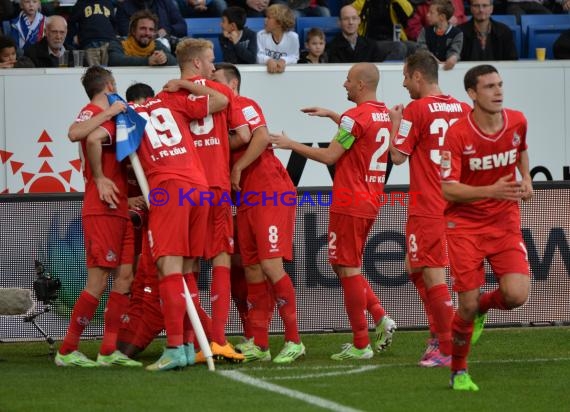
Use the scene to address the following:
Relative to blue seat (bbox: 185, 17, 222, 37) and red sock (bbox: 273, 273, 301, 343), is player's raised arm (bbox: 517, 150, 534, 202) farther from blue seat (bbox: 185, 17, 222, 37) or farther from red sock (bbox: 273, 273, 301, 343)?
blue seat (bbox: 185, 17, 222, 37)

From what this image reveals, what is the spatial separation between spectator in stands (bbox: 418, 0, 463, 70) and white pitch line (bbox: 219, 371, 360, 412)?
689cm

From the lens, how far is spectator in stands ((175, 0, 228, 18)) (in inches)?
630

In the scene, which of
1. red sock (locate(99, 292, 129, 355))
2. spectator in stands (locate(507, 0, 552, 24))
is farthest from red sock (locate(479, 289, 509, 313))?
spectator in stands (locate(507, 0, 552, 24))

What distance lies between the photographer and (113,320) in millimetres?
9250

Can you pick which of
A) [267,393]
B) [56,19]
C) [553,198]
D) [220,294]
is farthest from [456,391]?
[56,19]

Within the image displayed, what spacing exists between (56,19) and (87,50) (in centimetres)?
58

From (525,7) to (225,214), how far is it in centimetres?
892

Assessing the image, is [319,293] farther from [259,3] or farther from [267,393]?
[259,3]

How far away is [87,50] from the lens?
44.6ft

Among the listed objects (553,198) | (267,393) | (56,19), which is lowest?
(267,393)

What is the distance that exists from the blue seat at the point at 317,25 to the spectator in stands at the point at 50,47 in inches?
133

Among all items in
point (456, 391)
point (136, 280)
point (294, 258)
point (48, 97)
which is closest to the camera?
point (456, 391)

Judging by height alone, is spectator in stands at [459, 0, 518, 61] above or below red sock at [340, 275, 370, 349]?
above

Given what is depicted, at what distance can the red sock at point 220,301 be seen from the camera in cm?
912
